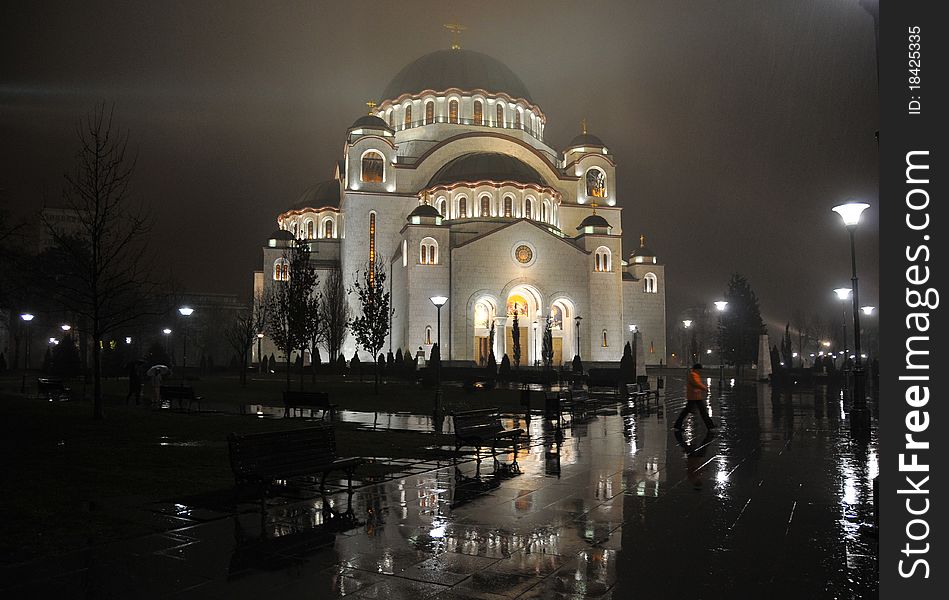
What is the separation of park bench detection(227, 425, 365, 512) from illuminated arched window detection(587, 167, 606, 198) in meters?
52.3

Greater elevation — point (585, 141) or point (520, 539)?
point (585, 141)

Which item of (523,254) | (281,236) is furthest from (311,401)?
(281,236)

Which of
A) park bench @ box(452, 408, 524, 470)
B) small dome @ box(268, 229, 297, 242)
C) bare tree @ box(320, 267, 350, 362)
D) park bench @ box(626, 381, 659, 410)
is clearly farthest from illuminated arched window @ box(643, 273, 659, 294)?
park bench @ box(452, 408, 524, 470)

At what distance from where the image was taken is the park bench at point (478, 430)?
9.84 m

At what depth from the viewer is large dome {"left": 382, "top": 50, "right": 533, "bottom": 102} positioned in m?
57.6

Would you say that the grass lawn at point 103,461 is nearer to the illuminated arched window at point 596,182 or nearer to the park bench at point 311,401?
the park bench at point 311,401

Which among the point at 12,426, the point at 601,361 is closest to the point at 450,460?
the point at 12,426

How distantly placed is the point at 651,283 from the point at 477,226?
60.5ft

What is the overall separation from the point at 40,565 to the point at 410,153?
52881mm

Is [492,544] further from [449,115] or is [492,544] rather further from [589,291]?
[449,115]

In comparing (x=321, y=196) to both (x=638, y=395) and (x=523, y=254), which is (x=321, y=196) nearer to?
(x=523, y=254)

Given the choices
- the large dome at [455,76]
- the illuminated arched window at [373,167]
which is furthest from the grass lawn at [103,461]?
the large dome at [455,76]

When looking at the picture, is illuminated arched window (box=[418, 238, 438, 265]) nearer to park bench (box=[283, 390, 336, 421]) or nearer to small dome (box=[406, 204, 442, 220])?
small dome (box=[406, 204, 442, 220])

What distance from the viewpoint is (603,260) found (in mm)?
49906
